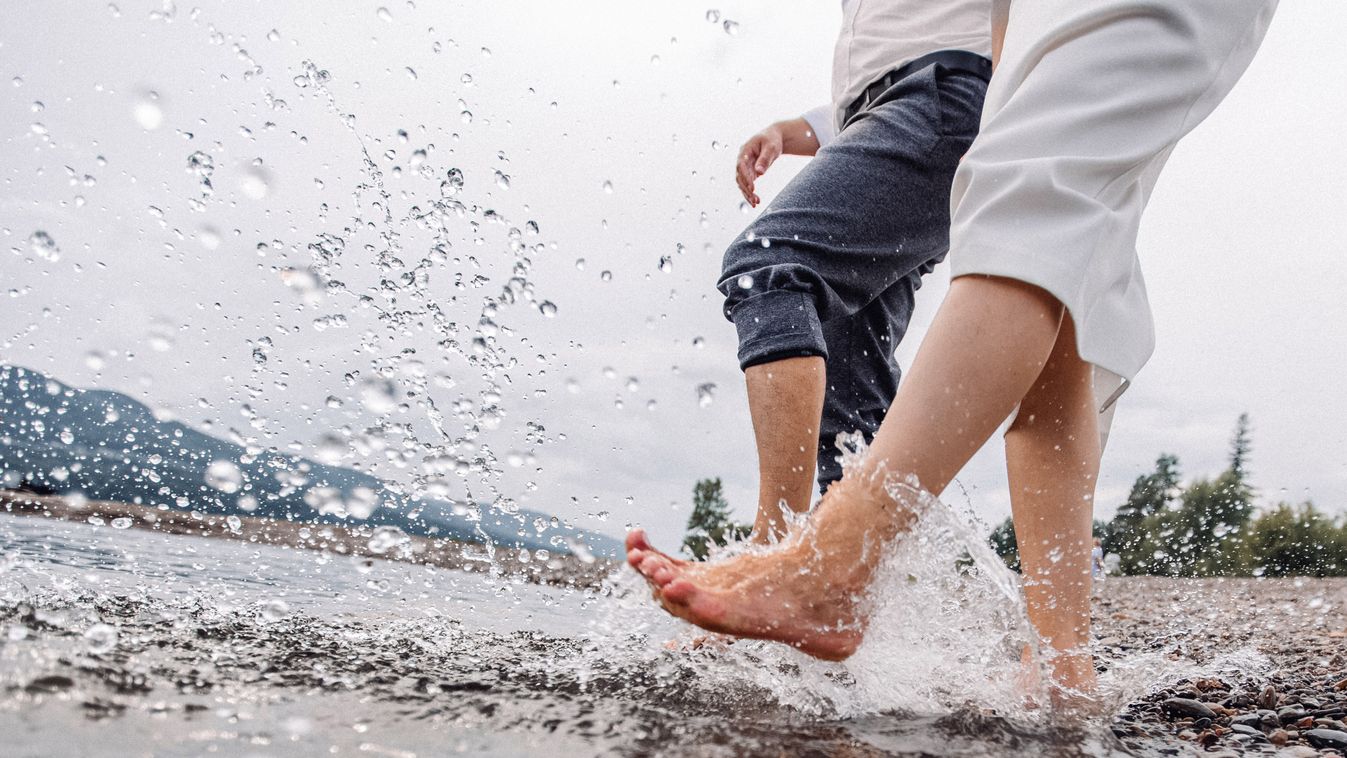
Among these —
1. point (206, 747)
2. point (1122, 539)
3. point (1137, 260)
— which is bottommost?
point (206, 747)

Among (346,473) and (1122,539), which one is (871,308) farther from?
(1122,539)

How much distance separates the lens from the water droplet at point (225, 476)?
6.26 ft

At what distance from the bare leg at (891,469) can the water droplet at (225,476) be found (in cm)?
119

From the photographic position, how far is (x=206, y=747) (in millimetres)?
817

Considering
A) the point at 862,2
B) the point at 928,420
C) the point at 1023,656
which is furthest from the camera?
the point at 862,2

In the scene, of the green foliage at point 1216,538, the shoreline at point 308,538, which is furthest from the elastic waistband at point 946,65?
the green foliage at point 1216,538

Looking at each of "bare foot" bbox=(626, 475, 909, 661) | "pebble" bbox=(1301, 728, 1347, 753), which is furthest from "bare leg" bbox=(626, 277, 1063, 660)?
"pebble" bbox=(1301, 728, 1347, 753)

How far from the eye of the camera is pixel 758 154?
8.50ft

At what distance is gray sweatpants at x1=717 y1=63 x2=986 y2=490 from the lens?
6.14 ft

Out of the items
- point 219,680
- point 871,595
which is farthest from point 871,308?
point 219,680

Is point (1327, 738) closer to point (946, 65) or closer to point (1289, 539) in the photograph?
point (946, 65)

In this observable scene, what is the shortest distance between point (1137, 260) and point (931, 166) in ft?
1.78

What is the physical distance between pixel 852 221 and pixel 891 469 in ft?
2.90

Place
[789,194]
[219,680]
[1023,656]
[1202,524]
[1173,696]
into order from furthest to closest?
1. [1202,524]
2. [789,194]
3. [1173,696]
4. [1023,656]
5. [219,680]
